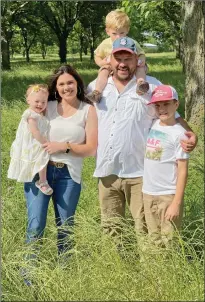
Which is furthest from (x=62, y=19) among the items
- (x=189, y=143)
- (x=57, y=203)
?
(x=189, y=143)

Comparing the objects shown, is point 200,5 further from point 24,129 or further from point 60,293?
point 60,293

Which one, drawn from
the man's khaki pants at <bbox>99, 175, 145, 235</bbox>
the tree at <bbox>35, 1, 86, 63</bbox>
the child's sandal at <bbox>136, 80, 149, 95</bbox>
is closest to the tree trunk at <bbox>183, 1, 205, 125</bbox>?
the man's khaki pants at <bbox>99, 175, 145, 235</bbox>

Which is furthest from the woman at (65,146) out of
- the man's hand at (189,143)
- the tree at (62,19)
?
the tree at (62,19)

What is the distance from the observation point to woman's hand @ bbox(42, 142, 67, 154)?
131 inches

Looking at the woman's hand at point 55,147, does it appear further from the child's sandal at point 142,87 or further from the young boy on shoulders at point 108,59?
the child's sandal at point 142,87

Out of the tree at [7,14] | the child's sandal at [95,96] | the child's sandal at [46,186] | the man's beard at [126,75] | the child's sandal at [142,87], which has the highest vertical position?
the tree at [7,14]

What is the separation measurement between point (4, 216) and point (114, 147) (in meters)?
1.27

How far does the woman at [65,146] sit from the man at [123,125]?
0.30 ft

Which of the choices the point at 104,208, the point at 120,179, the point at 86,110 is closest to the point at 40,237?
the point at 104,208

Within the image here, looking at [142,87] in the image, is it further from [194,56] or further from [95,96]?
[194,56]

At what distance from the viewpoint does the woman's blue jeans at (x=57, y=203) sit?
3.46 metres

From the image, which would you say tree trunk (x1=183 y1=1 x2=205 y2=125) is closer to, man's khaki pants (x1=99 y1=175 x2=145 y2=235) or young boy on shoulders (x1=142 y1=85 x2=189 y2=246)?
man's khaki pants (x1=99 y1=175 x2=145 y2=235)

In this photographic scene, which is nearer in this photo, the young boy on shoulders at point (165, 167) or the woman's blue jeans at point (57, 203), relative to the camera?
the young boy on shoulders at point (165, 167)

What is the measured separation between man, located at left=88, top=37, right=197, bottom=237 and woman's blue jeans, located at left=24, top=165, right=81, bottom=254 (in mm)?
224
